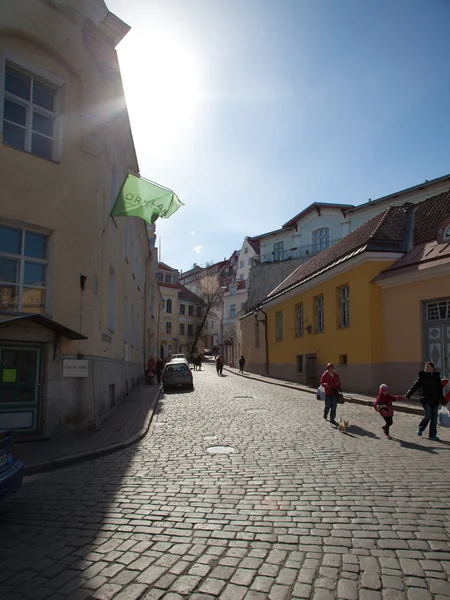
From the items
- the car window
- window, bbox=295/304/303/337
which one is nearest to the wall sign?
the car window

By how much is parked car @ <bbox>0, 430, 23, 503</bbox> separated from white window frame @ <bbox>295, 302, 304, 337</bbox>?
2202 centimetres

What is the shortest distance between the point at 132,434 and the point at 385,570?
7.55 meters

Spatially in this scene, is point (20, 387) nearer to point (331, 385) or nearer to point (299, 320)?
point (331, 385)

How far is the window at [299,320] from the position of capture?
88.6ft

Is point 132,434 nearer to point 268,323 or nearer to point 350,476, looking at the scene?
point 350,476

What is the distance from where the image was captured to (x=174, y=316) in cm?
7375

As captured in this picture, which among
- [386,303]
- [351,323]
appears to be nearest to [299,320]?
[351,323]

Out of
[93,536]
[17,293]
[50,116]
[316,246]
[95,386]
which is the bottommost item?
[93,536]

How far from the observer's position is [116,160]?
15250 mm

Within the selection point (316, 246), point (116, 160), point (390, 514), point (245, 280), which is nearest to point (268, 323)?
point (316, 246)

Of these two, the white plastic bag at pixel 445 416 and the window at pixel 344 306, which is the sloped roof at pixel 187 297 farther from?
the white plastic bag at pixel 445 416

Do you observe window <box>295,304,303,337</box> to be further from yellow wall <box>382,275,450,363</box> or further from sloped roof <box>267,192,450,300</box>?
yellow wall <box>382,275,450,363</box>

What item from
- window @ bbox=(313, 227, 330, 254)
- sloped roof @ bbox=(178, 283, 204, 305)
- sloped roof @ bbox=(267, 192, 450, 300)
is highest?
window @ bbox=(313, 227, 330, 254)

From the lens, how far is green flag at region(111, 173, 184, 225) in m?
11.9
